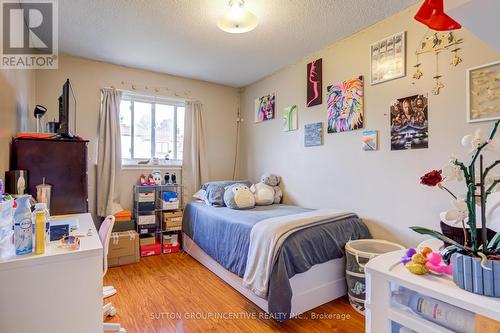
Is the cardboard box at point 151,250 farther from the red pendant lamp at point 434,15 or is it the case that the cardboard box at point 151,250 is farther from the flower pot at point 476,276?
the red pendant lamp at point 434,15

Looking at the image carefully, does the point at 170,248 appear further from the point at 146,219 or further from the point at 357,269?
the point at 357,269

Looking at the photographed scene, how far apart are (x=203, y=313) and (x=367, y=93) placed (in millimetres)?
2492

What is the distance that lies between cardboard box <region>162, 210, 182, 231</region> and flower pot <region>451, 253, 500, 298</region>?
317 cm

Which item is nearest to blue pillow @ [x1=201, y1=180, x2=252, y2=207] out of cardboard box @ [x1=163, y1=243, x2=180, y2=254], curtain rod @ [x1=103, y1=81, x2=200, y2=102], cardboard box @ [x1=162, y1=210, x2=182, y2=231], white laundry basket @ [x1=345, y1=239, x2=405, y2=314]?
cardboard box @ [x1=162, y1=210, x2=182, y2=231]

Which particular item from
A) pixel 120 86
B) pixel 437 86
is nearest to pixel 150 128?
pixel 120 86

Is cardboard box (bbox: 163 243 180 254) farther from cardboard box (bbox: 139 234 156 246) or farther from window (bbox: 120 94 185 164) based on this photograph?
window (bbox: 120 94 185 164)

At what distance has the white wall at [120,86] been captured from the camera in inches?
122

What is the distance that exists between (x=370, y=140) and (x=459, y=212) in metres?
1.66

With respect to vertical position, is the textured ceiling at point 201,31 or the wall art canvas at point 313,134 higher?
the textured ceiling at point 201,31

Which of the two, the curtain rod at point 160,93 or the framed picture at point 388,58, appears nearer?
the framed picture at point 388,58

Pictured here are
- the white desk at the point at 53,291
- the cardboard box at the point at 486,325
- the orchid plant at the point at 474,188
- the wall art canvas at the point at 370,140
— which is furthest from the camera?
the wall art canvas at the point at 370,140

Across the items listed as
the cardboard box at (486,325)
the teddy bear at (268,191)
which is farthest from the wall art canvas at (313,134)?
the cardboard box at (486,325)

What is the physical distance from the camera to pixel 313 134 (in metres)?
3.06

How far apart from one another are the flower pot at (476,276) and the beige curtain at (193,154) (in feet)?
11.1
